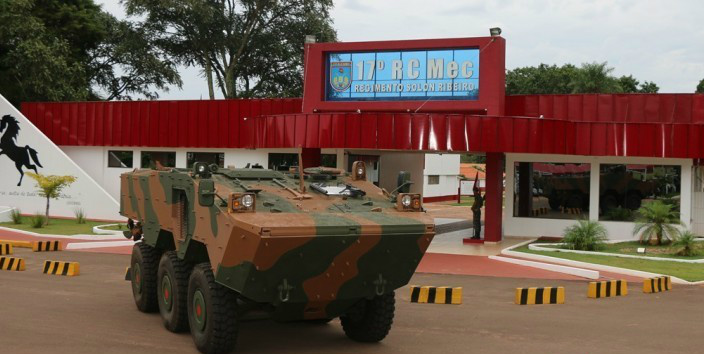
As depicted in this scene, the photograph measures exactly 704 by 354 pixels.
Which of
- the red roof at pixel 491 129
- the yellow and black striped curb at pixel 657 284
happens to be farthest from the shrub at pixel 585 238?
the yellow and black striped curb at pixel 657 284

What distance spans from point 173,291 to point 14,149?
68.3 ft

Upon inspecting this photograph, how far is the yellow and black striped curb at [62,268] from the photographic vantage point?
15.6 metres

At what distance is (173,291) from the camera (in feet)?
33.3

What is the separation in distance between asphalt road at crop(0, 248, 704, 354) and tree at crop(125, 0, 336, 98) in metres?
33.8

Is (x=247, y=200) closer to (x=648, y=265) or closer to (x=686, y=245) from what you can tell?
(x=648, y=265)

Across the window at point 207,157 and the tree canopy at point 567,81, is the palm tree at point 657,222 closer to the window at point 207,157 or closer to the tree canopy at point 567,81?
the window at point 207,157

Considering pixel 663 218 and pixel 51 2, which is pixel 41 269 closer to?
pixel 663 218

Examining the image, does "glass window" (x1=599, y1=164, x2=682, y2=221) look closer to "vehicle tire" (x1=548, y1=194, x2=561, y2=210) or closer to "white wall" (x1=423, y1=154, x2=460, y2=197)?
"vehicle tire" (x1=548, y1=194, x2=561, y2=210)

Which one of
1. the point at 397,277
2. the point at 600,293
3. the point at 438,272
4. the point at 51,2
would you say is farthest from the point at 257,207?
the point at 51,2

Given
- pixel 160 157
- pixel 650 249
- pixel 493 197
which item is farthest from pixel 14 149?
pixel 650 249

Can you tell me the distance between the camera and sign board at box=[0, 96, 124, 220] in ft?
91.4

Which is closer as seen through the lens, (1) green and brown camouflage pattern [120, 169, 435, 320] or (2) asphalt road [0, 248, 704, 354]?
(1) green and brown camouflage pattern [120, 169, 435, 320]

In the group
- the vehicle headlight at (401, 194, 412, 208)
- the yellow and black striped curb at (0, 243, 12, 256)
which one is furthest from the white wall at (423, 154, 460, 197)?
the vehicle headlight at (401, 194, 412, 208)

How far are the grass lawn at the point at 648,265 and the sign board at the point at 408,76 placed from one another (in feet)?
15.6
